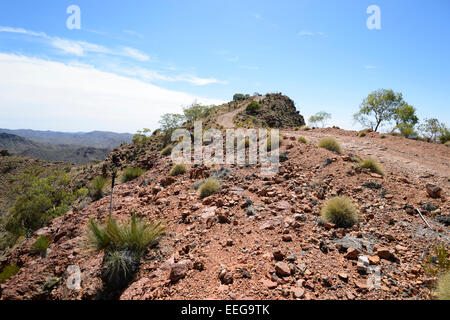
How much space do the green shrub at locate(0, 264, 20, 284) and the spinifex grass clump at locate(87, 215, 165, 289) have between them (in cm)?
288

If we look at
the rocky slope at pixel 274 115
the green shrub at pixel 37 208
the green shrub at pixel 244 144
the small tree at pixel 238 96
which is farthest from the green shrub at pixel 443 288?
the small tree at pixel 238 96

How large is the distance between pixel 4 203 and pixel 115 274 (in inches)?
1770

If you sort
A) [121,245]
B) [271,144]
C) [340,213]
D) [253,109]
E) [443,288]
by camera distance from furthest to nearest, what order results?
[253,109]
[271,144]
[340,213]
[121,245]
[443,288]

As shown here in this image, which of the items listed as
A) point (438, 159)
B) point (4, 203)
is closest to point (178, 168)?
point (438, 159)

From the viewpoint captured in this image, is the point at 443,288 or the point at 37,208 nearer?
the point at 443,288

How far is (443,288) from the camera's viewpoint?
2627 millimetres

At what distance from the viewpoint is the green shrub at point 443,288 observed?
2.57 m

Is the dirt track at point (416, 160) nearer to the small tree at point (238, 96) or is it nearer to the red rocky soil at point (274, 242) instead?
the red rocky soil at point (274, 242)

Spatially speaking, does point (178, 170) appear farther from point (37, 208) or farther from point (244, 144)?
point (37, 208)

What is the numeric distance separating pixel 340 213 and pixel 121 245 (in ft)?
15.4

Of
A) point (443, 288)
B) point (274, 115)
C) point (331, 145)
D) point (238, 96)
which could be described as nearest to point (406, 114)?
point (274, 115)

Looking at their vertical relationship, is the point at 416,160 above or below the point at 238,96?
below

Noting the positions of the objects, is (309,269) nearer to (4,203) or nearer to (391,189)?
(391,189)

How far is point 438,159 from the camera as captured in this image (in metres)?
9.73
